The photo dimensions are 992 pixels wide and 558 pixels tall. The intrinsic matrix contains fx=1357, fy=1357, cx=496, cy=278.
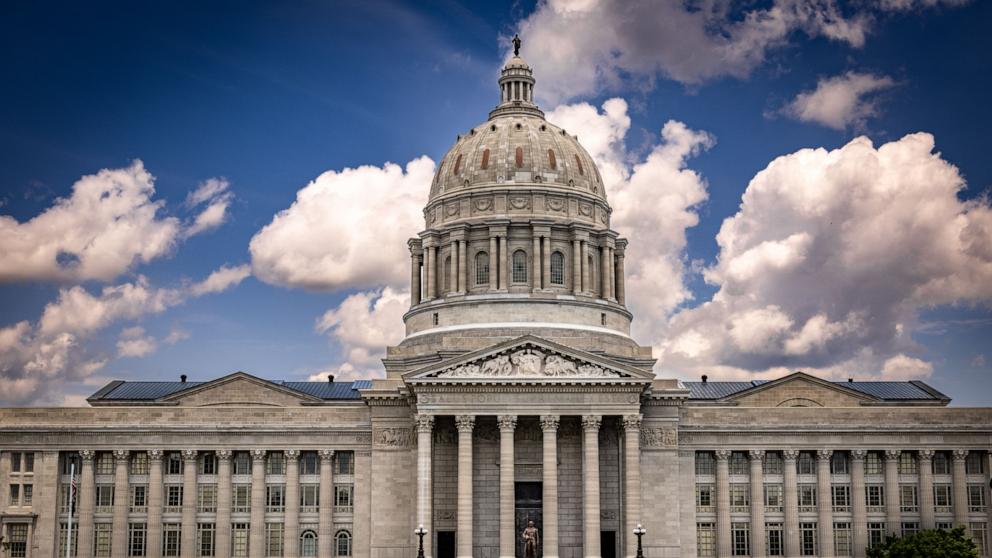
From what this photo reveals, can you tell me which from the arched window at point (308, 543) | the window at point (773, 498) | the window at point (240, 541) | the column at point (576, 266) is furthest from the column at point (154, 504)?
the window at point (773, 498)

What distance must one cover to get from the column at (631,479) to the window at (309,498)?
22.6 meters

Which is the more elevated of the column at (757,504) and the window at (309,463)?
the window at (309,463)

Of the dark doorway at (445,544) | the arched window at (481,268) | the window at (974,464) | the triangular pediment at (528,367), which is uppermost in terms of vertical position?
the arched window at (481,268)

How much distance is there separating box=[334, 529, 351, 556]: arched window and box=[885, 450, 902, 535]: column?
128 feet

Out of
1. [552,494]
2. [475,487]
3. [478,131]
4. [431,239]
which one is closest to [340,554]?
[475,487]

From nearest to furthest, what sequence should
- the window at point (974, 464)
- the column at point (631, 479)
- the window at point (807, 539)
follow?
the column at point (631, 479)
the window at point (807, 539)
the window at point (974, 464)

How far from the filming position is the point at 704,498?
98.9 m

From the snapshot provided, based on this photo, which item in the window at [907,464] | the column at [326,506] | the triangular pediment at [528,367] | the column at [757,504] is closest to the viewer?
the triangular pediment at [528,367]

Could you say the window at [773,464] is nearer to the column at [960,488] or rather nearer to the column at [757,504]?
the column at [757,504]

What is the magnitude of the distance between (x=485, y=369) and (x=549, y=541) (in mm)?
12358

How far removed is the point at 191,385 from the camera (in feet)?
396

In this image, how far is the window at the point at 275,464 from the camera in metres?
98.6

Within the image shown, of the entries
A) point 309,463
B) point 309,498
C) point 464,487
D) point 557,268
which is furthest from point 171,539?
point 557,268

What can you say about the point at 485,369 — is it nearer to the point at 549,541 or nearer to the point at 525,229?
the point at 549,541
